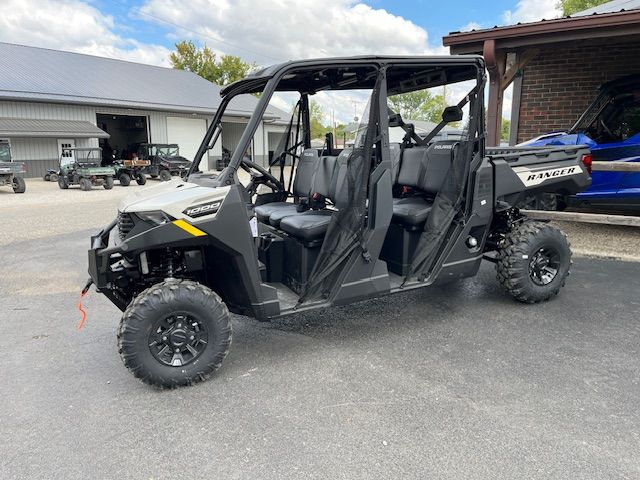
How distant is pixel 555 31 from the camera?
631cm

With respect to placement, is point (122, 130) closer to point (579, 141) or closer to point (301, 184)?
point (579, 141)

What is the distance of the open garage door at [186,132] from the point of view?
2734cm

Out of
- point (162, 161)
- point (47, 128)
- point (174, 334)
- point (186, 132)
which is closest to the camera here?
point (174, 334)

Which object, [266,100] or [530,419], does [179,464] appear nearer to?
[530,419]

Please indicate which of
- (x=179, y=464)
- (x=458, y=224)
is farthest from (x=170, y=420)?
(x=458, y=224)

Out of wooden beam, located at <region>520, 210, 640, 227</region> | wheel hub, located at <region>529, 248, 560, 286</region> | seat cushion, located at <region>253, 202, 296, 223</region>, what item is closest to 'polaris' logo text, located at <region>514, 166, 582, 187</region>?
wheel hub, located at <region>529, 248, 560, 286</region>

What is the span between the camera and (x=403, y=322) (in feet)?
14.0

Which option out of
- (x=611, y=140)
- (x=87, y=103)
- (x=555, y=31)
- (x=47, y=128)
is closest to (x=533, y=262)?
(x=555, y=31)

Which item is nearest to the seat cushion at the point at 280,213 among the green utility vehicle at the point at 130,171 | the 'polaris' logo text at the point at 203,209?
the 'polaris' logo text at the point at 203,209

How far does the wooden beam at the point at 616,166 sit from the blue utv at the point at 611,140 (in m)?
0.39

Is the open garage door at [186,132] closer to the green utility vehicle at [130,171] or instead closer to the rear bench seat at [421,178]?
the green utility vehicle at [130,171]

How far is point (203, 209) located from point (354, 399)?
148cm

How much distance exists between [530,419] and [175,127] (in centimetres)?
2750

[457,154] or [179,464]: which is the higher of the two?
[457,154]
